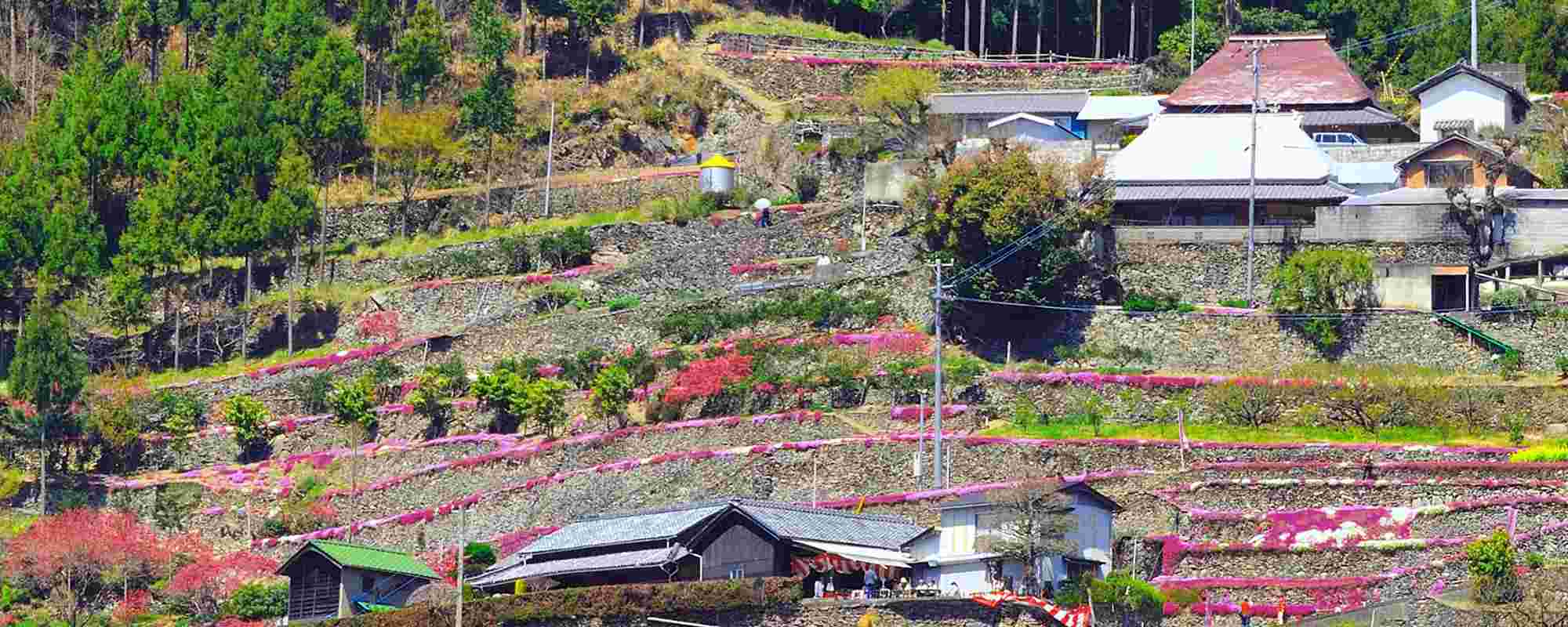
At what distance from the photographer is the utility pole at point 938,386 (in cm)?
8456

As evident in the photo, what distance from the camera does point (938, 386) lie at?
86.0m

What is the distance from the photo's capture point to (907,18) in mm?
125250

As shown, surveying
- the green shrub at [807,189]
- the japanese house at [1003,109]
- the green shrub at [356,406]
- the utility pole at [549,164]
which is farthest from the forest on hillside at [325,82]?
the green shrub at [356,406]

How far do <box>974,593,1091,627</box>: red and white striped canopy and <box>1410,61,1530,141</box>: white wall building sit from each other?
37510 mm

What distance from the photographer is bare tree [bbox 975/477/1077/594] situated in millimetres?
74312

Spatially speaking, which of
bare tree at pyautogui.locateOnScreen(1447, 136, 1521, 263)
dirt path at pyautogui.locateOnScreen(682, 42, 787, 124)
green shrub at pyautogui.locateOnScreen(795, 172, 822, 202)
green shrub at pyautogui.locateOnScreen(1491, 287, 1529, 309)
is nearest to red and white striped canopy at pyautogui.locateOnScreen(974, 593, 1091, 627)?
green shrub at pyautogui.locateOnScreen(1491, 287, 1529, 309)

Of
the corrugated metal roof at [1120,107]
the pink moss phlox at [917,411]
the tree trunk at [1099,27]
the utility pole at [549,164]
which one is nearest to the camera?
the pink moss phlox at [917,411]

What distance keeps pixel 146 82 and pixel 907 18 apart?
2952 cm

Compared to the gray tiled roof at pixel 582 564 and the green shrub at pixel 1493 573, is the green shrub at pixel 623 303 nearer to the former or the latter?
the gray tiled roof at pixel 582 564

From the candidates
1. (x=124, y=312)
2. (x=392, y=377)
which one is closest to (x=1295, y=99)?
(x=392, y=377)

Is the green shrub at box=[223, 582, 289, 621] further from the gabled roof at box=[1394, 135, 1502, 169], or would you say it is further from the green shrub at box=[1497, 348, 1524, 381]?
the gabled roof at box=[1394, 135, 1502, 169]

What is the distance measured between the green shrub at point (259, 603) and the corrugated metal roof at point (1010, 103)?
112 feet

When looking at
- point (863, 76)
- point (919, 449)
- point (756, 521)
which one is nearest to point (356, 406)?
point (919, 449)

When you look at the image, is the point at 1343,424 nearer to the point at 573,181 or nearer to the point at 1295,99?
the point at 1295,99
